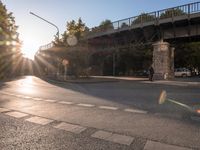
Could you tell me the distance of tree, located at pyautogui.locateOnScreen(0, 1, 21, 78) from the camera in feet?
Answer: 171

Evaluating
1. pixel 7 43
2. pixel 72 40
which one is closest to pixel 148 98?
pixel 72 40

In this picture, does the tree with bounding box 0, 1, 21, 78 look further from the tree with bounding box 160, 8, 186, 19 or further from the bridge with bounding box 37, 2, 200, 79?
the tree with bounding box 160, 8, 186, 19

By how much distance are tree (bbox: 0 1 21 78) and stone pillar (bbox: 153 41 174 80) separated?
2505 centimetres

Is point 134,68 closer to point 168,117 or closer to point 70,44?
point 70,44

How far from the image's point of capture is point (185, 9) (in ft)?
115

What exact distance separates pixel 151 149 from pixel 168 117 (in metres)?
3.47

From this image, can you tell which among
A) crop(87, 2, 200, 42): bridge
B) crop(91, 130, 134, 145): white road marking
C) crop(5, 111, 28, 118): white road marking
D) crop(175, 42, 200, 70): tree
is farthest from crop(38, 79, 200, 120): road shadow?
crop(175, 42, 200, 70): tree

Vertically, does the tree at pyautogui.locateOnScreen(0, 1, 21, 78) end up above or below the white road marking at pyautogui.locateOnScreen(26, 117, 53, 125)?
above

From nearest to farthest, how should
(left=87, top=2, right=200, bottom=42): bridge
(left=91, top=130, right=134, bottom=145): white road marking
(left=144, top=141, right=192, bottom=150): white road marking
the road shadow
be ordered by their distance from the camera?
(left=144, top=141, right=192, bottom=150): white road marking → (left=91, top=130, right=134, bottom=145): white road marking → the road shadow → (left=87, top=2, right=200, bottom=42): bridge

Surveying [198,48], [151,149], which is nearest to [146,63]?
[198,48]

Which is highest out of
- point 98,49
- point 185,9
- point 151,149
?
point 185,9

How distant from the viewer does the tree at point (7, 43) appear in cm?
5219

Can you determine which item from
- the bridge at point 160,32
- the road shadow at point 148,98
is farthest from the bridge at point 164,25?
the road shadow at point 148,98

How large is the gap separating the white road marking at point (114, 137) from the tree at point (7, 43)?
47361mm
